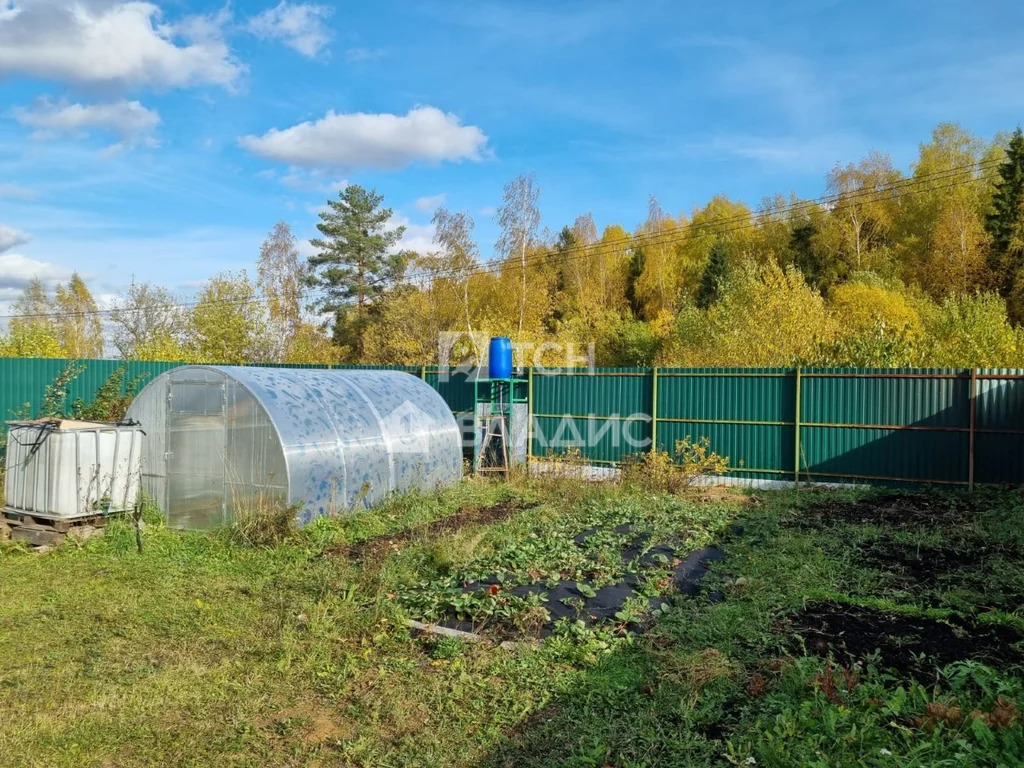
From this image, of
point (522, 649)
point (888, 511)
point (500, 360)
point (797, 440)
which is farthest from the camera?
point (500, 360)

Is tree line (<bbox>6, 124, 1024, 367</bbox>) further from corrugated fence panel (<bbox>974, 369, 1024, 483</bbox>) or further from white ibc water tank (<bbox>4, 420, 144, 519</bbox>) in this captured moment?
white ibc water tank (<bbox>4, 420, 144, 519</bbox>)

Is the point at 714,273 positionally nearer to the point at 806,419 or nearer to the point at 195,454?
the point at 806,419

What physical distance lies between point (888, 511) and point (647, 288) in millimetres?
33997

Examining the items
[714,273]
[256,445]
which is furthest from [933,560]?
[714,273]

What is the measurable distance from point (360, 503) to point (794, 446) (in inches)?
297

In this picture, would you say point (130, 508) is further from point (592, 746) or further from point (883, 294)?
point (883, 294)

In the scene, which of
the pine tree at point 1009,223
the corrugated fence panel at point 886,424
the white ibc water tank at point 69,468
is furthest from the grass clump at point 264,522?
the pine tree at point 1009,223

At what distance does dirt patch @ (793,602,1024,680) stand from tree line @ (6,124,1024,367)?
546 inches

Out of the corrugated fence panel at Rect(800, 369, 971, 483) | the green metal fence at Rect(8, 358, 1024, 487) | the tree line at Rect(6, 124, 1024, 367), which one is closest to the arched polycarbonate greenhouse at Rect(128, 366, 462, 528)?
the green metal fence at Rect(8, 358, 1024, 487)

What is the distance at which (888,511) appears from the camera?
9.40 m

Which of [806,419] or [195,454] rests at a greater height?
[806,419]

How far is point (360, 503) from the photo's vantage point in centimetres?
918

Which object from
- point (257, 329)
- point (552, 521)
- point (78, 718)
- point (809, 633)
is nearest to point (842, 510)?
point (552, 521)

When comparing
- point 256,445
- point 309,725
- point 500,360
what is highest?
point 500,360
